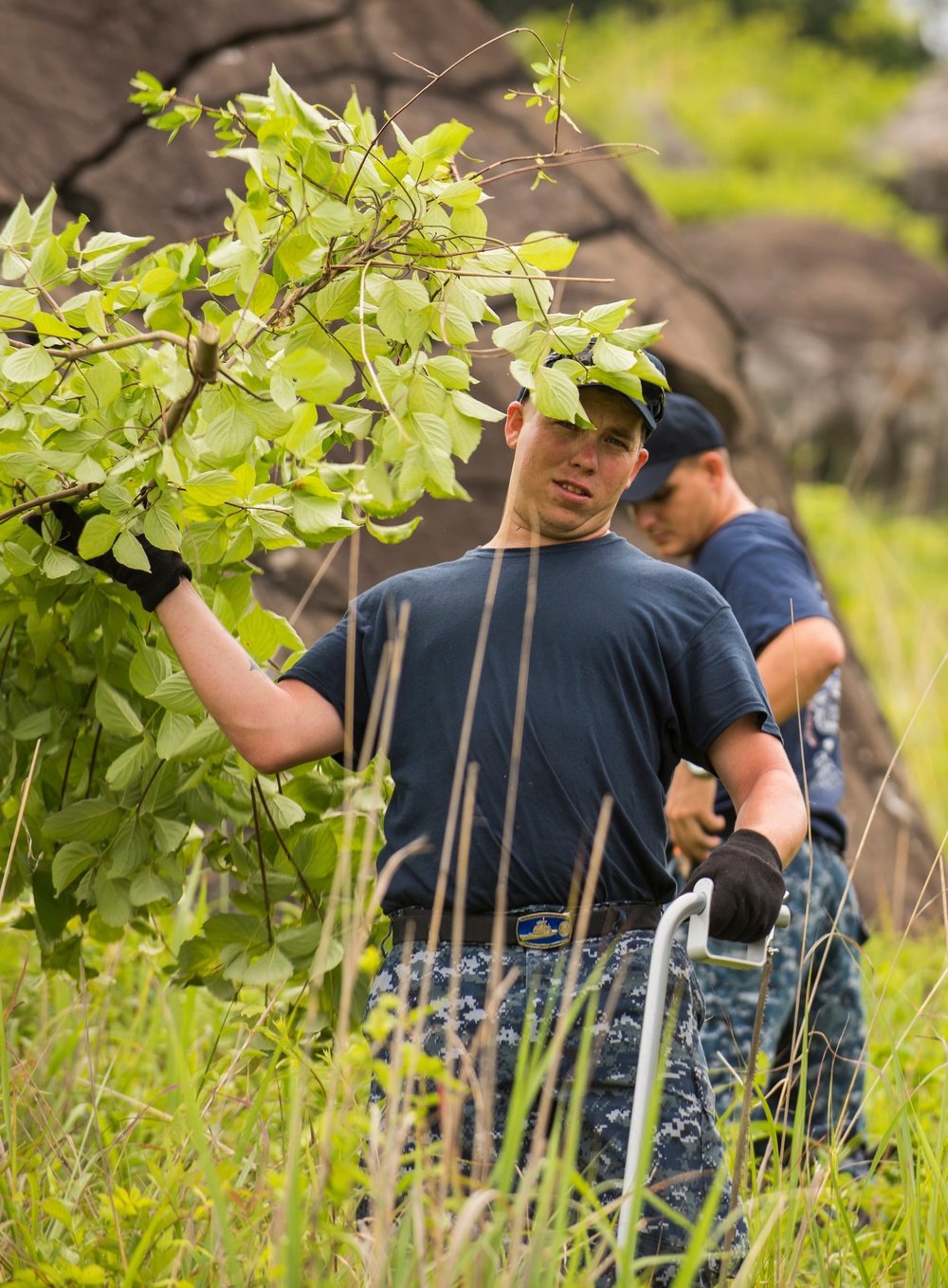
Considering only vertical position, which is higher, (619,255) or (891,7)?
(891,7)

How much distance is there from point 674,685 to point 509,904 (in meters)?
0.37

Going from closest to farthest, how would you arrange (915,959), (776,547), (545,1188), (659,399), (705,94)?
(545,1188), (659,399), (776,547), (915,959), (705,94)

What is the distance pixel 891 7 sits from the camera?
700 inches

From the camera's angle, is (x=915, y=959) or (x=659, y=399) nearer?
(x=659, y=399)

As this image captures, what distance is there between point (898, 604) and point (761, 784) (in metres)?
6.93

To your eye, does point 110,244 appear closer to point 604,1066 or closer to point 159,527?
point 159,527

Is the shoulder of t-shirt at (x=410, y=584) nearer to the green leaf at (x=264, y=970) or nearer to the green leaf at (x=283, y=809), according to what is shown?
the green leaf at (x=283, y=809)

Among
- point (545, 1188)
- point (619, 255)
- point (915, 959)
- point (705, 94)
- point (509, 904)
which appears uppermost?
point (705, 94)

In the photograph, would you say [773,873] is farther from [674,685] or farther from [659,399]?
[659,399]

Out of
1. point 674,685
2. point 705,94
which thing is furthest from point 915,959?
point 705,94

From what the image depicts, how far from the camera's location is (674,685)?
187cm

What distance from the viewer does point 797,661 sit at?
9.27 ft

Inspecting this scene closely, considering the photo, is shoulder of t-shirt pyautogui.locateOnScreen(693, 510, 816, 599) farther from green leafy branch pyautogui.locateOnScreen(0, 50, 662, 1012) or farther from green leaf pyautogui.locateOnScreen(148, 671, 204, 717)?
green leaf pyautogui.locateOnScreen(148, 671, 204, 717)

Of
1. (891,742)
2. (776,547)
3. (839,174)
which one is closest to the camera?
(776,547)
